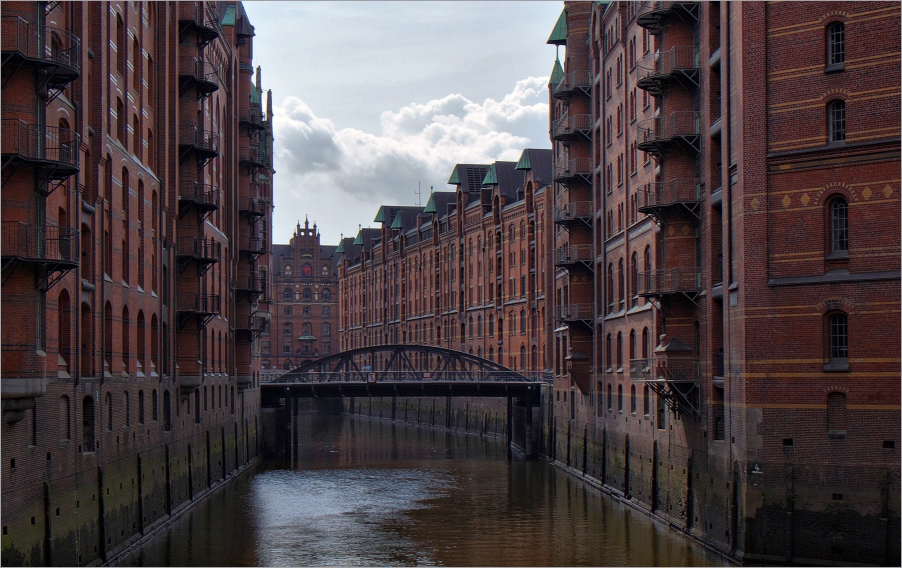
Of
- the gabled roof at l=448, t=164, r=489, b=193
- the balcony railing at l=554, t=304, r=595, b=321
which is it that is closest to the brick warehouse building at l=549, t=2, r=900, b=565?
the balcony railing at l=554, t=304, r=595, b=321

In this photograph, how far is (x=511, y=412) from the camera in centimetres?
7675

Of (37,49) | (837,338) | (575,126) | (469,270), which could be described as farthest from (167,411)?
(469,270)

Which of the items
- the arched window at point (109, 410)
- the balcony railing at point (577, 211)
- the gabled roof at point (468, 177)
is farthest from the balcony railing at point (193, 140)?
the gabled roof at point (468, 177)

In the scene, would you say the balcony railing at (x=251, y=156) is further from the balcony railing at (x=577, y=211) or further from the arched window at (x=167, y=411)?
the arched window at (x=167, y=411)

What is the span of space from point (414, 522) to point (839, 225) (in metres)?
19.6

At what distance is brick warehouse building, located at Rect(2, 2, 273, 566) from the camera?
2559 cm

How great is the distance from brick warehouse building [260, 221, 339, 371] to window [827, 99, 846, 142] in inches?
4705

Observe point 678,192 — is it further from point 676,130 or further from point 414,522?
point 414,522

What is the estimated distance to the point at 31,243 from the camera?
84.1 feet

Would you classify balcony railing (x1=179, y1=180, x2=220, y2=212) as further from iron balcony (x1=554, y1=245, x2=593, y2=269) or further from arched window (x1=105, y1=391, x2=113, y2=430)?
iron balcony (x1=554, y1=245, x2=593, y2=269)

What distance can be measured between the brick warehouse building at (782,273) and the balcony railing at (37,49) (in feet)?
57.2

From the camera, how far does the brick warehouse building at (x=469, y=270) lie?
266 feet

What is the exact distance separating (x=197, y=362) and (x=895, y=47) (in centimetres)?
2904

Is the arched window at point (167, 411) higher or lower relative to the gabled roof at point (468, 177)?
lower
